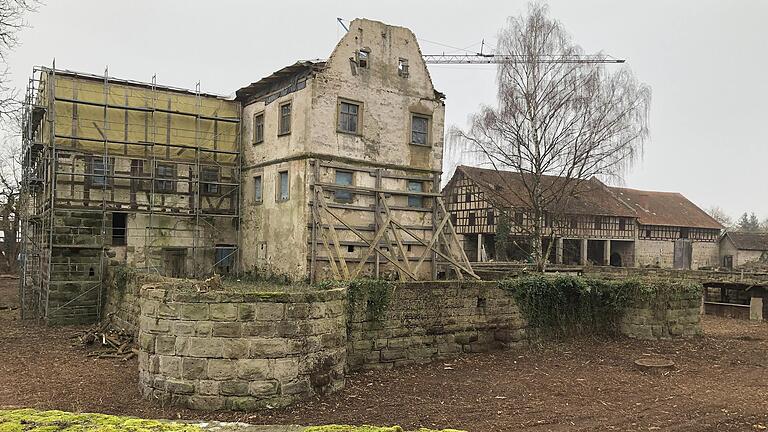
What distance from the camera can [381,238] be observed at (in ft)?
61.1

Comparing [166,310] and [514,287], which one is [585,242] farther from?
[166,310]

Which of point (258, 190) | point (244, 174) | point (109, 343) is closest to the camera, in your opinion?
point (109, 343)

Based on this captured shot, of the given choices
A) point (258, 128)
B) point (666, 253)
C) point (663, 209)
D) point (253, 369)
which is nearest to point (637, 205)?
point (663, 209)

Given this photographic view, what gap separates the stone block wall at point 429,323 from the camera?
1296 centimetres

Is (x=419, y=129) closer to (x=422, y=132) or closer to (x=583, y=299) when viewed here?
(x=422, y=132)

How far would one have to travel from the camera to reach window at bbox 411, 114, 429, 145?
20.4 m

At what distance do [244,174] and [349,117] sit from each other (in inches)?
199

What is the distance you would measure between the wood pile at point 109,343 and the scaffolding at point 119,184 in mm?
3184

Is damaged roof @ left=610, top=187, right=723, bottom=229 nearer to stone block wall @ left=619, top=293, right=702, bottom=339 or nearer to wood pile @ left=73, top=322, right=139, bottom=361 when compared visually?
stone block wall @ left=619, top=293, right=702, bottom=339

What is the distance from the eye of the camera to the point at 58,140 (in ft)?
64.0

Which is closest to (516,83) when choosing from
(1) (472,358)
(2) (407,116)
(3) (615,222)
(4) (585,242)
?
(2) (407,116)

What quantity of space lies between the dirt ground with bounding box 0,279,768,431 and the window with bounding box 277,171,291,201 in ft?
23.1

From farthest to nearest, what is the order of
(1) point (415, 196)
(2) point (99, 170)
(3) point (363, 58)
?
(1) point (415, 196) → (2) point (99, 170) → (3) point (363, 58)

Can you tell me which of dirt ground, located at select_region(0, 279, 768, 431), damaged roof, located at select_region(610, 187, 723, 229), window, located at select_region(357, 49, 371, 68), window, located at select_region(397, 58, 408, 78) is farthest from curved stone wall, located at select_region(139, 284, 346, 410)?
damaged roof, located at select_region(610, 187, 723, 229)
